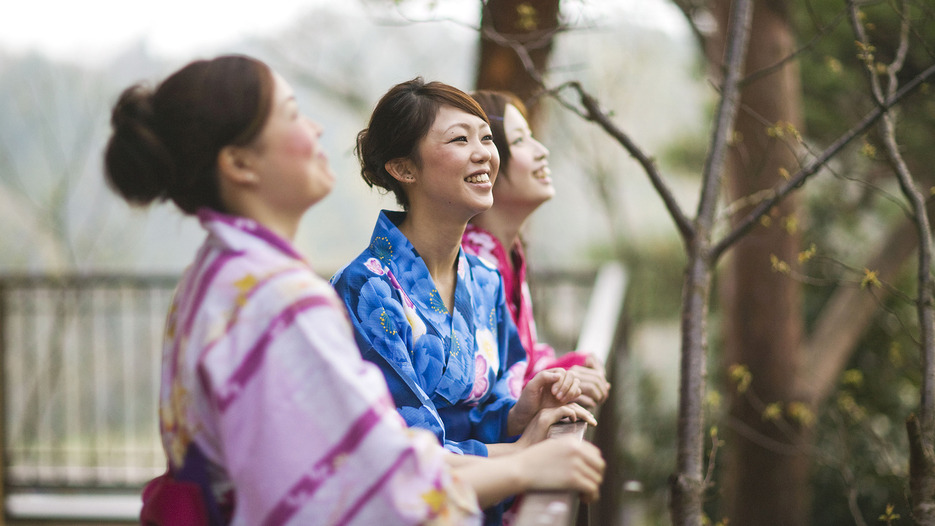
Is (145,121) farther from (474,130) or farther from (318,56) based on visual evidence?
(318,56)

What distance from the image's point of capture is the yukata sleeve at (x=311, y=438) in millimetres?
863

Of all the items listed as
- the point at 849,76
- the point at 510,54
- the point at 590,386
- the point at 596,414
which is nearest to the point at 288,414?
→ the point at 590,386

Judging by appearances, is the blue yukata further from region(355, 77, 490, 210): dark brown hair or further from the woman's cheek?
the woman's cheek

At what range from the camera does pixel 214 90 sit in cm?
97

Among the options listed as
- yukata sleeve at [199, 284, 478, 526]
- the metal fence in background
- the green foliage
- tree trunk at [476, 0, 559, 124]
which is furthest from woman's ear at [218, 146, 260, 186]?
the metal fence in background

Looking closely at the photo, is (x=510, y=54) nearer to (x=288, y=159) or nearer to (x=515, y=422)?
(x=515, y=422)

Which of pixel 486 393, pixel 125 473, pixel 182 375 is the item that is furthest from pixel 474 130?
pixel 125 473

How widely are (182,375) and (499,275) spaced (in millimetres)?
975

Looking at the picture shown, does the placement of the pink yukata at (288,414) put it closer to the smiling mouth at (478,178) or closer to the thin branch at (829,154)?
the smiling mouth at (478,178)

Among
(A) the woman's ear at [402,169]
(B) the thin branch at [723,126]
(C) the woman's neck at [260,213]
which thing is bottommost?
(C) the woman's neck at [260,213]

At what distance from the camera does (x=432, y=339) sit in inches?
55.4

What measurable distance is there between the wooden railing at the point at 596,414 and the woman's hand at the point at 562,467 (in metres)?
0.02

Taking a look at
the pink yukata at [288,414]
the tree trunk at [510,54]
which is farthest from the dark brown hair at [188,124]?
the tree trunk at [510,54]

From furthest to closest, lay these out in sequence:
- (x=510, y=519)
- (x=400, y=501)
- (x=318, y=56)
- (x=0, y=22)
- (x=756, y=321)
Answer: (x=318, y=56) < (x=0, y=22) < (x=756, y=321) < (x=510, y=519) < (x=400, y=501)
